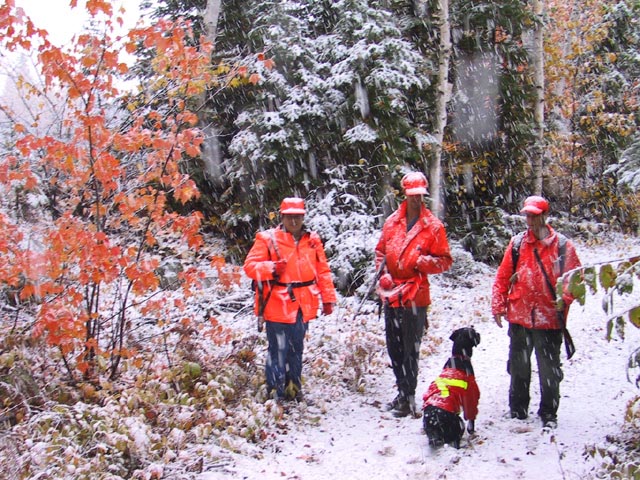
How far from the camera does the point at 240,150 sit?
13219 mm

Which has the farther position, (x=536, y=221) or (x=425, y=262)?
(x=425, y=262)

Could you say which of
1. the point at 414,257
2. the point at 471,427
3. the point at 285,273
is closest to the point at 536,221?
the point at 414,257

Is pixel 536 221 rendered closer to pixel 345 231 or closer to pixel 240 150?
pixel 345 231

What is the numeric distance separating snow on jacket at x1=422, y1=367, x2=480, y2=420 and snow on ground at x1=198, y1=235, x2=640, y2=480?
14.6 inches

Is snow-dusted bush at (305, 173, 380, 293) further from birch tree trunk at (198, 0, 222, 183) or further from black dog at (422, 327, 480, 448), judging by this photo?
black dog at (422, 327, 480, 448)

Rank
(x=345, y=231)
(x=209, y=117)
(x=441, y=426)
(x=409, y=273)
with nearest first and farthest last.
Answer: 1. (x=441, y=426)
2. (x=409, y=273)
3. (x=345, y=231)
4. (x=209, y=117)

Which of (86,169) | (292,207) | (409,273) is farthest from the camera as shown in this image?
(292,207)

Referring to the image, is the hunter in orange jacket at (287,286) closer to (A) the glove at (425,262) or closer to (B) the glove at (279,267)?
(B) the glove at (279,267)

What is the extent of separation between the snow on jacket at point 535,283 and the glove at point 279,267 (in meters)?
2.47

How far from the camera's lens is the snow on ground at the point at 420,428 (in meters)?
4.83

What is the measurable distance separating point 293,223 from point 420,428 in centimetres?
264

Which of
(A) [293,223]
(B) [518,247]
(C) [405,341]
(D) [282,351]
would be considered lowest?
(D) [282,351]

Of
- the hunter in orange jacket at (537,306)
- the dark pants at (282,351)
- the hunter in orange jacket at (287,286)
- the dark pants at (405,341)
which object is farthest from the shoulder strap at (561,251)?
the dark pants at (282,351)

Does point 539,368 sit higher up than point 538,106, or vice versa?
point 538,106
